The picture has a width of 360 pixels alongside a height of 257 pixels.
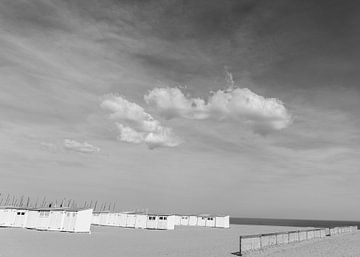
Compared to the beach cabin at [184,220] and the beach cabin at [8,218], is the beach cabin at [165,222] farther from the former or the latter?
the beach cabin at [8,218]

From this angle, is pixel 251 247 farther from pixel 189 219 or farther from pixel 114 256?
pixel 189 219

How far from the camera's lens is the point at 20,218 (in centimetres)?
5697

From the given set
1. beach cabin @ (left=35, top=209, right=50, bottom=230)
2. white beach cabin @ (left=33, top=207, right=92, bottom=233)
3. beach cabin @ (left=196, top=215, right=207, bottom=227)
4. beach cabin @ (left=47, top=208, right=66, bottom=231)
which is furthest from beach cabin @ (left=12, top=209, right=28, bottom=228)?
beach cabin @ (left=196, top=215, right=207, bottom=227)

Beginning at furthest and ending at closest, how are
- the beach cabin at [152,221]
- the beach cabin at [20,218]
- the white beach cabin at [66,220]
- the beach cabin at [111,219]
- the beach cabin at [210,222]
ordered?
the beach cabin at [210,222]
the beach cabin at [111,219]
the beach cabin at [152,221]
the beach cabin at [20,218]
the white beach cabin at [66,220]

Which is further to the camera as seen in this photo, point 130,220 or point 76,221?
point 130,220

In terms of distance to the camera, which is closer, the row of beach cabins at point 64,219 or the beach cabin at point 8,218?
the row of beach cabins at point 64,219

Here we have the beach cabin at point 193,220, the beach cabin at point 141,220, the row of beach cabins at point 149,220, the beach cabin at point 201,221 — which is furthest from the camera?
the beach cabin at point 193,220

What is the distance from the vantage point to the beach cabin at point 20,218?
185ft

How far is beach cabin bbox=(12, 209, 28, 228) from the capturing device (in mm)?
56469

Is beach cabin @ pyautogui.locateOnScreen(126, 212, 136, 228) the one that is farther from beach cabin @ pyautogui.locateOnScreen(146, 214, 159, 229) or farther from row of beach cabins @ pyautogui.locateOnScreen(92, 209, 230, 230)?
beach cabin @ pyautogui.locateOnScreen(146, 214, 159, 229)

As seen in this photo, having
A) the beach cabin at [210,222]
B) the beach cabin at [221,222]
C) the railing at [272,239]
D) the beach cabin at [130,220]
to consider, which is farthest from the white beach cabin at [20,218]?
the beach cabin at [221,222]

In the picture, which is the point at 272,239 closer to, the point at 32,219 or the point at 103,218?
the point at 32,219

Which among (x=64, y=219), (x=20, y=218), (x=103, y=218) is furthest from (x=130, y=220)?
(x=64, y=219)

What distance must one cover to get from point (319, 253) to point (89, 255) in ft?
70.5
